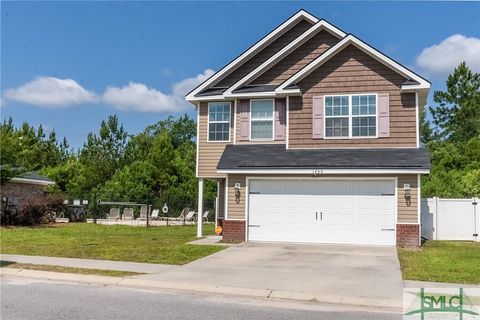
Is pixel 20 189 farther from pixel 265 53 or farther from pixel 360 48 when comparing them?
pixel 360 48

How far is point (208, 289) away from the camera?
943cm

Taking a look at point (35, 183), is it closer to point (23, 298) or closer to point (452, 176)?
point (23, 298)

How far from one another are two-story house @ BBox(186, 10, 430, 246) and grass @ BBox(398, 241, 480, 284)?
1.32 metres

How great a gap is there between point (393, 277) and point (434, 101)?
165 feet

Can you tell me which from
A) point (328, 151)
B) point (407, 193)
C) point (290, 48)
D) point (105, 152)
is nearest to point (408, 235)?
point (407, 193)

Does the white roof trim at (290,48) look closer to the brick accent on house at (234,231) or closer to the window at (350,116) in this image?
the window at (350,116)

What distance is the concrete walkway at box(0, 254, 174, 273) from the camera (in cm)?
1157

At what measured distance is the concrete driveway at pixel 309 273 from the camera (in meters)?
8.99

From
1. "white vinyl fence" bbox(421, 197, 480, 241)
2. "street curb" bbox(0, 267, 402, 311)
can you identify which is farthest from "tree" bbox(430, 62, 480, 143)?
"street curb" bbox(0, 267, 402, 311)

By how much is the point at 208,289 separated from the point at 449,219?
12951 millimetres

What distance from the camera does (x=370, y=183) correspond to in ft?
55.1

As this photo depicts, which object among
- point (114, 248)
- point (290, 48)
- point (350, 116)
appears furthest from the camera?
point (290, 48)

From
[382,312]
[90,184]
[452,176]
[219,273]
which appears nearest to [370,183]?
[219,273]

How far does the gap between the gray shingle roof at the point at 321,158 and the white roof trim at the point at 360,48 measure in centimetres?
229
